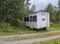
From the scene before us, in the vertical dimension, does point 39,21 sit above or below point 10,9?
below

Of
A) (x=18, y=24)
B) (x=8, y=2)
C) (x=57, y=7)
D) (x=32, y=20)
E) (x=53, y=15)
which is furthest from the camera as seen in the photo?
(x=57, y=7)

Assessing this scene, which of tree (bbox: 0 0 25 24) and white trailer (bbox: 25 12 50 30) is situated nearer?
tree (bbox: 0 0 25 24)

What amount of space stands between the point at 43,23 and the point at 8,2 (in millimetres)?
6610

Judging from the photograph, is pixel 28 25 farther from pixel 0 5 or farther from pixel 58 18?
pixel 58 18

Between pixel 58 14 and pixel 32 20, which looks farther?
pixel 58 14

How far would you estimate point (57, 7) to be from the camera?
1895 inches

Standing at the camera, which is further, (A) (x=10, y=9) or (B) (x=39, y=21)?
(B) (x=39, y=21)

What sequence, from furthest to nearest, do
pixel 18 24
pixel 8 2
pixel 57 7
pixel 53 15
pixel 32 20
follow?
1. pixel 57 7
2. pixel 53 15
3. pixel 18 24
4. pixel 32 20
5. pixel 8 2

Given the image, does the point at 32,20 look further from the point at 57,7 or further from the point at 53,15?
the point at 57,7

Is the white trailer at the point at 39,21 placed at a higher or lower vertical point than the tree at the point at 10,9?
lower

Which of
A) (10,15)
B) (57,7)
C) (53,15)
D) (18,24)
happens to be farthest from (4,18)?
(57,7)

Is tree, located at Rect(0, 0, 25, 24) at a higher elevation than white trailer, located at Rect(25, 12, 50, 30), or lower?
higher

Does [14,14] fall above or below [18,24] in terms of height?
above

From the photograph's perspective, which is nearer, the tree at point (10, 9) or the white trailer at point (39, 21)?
the tree at point (10, 9)
